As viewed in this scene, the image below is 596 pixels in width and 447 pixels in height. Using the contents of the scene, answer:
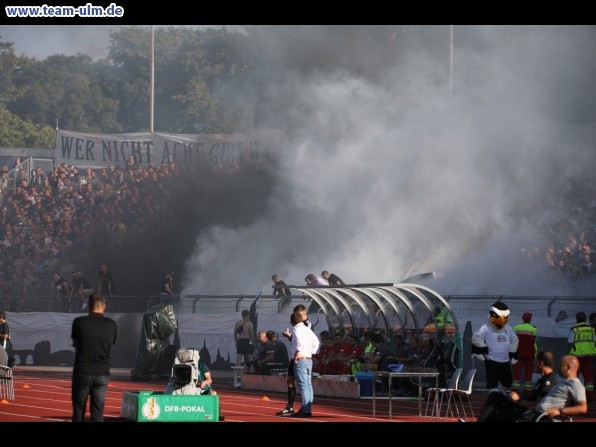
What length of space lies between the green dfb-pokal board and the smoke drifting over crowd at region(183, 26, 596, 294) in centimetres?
1928

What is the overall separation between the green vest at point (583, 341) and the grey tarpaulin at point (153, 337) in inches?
364

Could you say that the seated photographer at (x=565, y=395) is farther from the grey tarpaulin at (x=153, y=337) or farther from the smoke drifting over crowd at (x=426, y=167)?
the smoke drifting over crowd at (x=426, y=167)

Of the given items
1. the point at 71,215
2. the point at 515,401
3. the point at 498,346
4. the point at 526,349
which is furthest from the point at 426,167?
the point at 515,401

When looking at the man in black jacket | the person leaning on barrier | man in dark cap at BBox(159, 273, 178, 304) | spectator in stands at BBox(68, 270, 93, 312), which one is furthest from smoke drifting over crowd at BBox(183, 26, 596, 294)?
the man in black jacket

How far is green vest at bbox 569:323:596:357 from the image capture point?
22.8 m

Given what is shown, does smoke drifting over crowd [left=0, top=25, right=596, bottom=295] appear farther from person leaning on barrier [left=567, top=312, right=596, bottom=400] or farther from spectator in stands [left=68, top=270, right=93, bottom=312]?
person leaning on barrier [left=567, top=312, right=596, bottom=400]

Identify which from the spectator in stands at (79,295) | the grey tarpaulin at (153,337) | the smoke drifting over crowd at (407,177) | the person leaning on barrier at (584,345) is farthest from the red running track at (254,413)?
the smoke drifting over crowd at (407,177)

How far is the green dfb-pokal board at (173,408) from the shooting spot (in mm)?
16781

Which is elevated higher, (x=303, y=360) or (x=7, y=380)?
(x=303, y=360)

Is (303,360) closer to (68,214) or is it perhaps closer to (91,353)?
(91,353)

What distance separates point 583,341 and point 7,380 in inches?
388

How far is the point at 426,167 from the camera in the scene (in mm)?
42906

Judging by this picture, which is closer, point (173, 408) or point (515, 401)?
point (515, 401)

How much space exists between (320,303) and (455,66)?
24307mm
